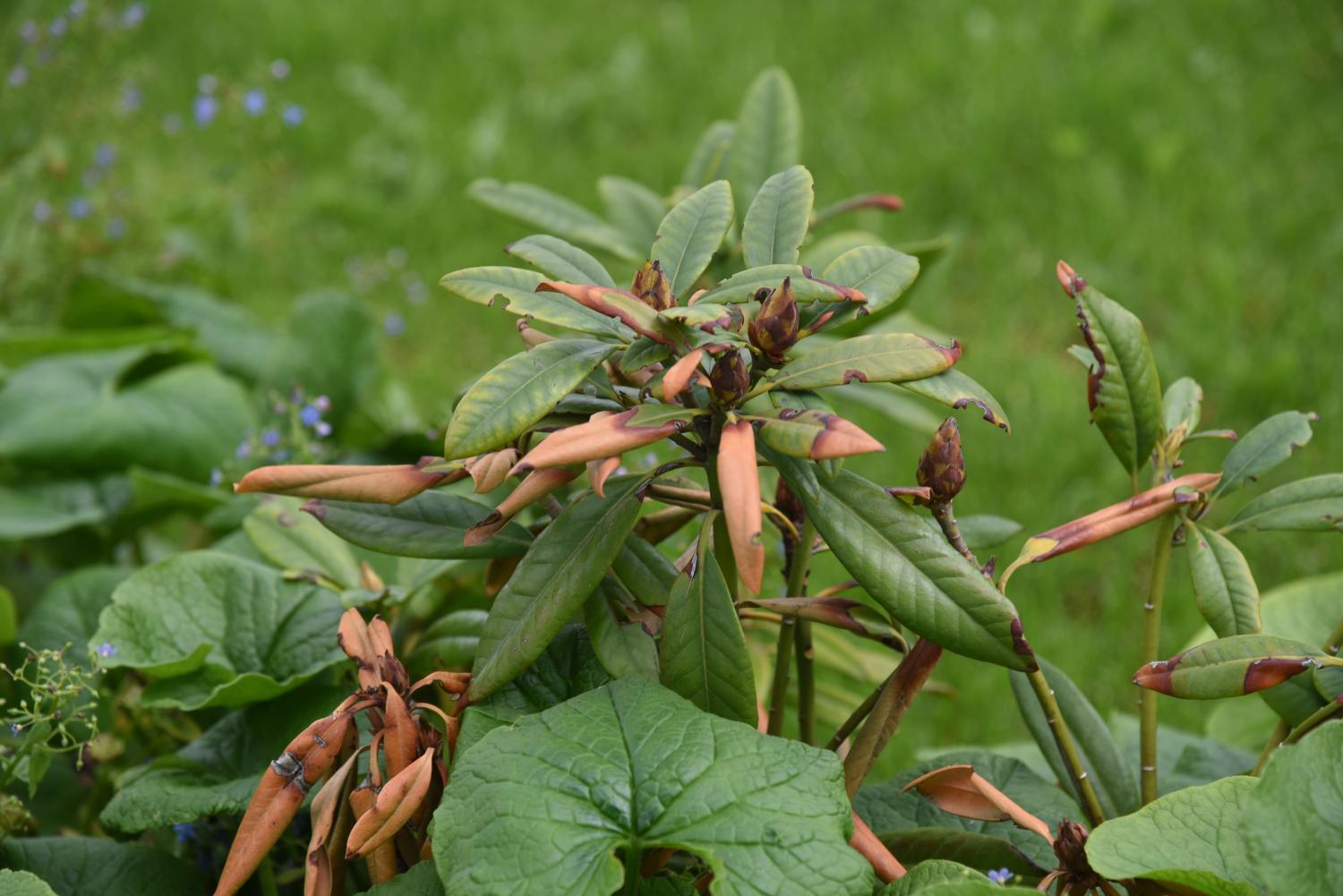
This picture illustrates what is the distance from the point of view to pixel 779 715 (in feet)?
4.23

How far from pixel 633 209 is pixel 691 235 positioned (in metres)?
0.62

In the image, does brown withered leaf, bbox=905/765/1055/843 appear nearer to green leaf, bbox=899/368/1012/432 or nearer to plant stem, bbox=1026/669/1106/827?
plant stem, bbox=1026/669/1106/827

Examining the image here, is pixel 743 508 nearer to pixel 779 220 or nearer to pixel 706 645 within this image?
pixel 706 645

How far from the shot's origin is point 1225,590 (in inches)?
45.9

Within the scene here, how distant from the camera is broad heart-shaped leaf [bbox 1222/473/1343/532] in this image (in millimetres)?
1170

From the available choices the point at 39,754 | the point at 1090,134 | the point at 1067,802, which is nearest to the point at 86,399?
the point at 39,754

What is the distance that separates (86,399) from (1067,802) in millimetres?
1614

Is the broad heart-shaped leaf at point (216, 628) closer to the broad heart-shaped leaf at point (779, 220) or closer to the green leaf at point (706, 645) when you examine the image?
the green leaf at point (706, 645)

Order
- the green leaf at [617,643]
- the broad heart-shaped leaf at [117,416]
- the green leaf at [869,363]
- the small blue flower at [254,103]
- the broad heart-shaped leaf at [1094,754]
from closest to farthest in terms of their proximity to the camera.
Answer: the green leaf at [869,363] < the green leaf at [617,643] < the broad heart-shaped leaf at [1094,754] < the broad heart-shaped leaf at [117,416] < the small blue flower at [254,103]

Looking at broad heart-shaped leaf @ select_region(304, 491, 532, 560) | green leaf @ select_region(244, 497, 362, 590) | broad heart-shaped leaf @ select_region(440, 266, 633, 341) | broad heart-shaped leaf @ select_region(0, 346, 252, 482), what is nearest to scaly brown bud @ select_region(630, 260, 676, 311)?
broad heart-shaped leaf @ select_region(440, 266, 633, 341)

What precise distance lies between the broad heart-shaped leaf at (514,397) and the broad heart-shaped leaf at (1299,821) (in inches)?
23.2

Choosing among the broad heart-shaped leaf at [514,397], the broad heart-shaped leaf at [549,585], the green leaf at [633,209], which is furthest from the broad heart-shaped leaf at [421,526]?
the green leaf at [633,209]

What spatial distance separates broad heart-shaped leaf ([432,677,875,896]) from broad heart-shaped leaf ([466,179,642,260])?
2.51 feet

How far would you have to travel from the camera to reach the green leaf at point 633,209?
5.76 feet
